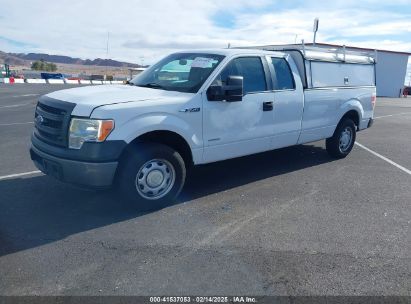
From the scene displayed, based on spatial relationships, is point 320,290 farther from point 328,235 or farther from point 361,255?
point 328,235

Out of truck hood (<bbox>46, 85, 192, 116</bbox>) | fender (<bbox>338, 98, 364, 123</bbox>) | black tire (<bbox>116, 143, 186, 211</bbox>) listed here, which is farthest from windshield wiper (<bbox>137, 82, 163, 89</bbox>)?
fender (<bbox>338, 98, 364, 123</bbox>)

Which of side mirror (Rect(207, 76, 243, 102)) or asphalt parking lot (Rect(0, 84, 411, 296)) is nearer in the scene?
asphalt parking lot (Rect(0, 84, 411, 296))

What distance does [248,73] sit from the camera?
557 cm

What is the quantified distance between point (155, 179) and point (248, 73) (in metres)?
2.07

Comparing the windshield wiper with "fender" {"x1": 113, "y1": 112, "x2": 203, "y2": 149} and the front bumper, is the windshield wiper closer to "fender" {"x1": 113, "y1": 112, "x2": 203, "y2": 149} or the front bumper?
"fender" {"x1": 113, "y1": 112, "x2": 203, "y2": 149}

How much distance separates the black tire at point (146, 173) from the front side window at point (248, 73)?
3.98 ft

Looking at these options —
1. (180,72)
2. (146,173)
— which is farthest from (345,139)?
(146,173)

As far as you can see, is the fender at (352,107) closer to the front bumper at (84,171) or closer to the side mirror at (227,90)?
the side mirror at (227,90)

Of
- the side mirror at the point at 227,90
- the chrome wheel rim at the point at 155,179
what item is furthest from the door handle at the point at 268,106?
the chrome wheel rim at the point at 155,179

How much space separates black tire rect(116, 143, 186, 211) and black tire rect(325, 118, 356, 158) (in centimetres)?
373

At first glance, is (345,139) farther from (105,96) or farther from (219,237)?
(105,96)

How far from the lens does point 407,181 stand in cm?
638

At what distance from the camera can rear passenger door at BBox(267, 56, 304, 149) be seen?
5914 mm

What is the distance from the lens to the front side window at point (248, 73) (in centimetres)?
527
